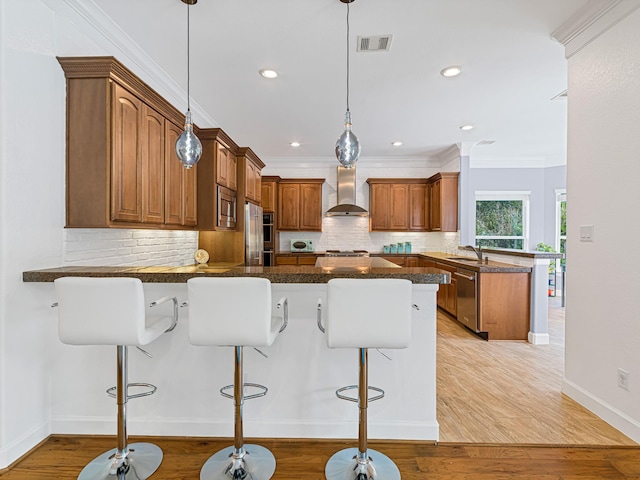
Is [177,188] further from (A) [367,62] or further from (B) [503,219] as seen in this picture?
(B) [503,219]

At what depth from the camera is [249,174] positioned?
486 centimetres

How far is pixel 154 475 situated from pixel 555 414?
2.63 metres

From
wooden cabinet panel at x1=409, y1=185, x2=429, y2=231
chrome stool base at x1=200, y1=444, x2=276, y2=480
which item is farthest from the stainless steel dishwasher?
chrome stool base at x1=200, y1=444, x2=276, y2=480

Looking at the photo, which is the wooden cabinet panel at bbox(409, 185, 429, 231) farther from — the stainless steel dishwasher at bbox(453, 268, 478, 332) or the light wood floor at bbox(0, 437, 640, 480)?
the light wood floor at bbox(0, 437, 640, 480)

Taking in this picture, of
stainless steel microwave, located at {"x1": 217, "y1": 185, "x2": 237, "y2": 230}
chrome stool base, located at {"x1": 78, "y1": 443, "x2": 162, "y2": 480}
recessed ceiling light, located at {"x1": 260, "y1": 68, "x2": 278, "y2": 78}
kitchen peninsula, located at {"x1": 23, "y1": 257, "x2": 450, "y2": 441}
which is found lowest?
chrome stool base, located at {"x1": 78, "y1": 443, "x2": 162, "y2": 480}

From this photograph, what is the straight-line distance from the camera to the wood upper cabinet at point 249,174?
4.59 meters

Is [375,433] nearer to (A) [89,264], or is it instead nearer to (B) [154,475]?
(B) [154,475]

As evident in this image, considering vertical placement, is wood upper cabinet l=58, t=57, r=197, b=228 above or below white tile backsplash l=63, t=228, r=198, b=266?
above

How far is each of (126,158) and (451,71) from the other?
2960mm

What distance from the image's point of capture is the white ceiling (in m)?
2.50

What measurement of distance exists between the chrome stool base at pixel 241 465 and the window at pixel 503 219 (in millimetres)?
6521

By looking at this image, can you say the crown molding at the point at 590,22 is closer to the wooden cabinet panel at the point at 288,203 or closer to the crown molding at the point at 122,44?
the crown molding at the point at 122,44

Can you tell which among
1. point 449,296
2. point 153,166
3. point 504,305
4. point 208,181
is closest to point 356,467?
point 153,166

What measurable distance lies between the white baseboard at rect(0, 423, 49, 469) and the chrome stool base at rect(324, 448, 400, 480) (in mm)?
1736
